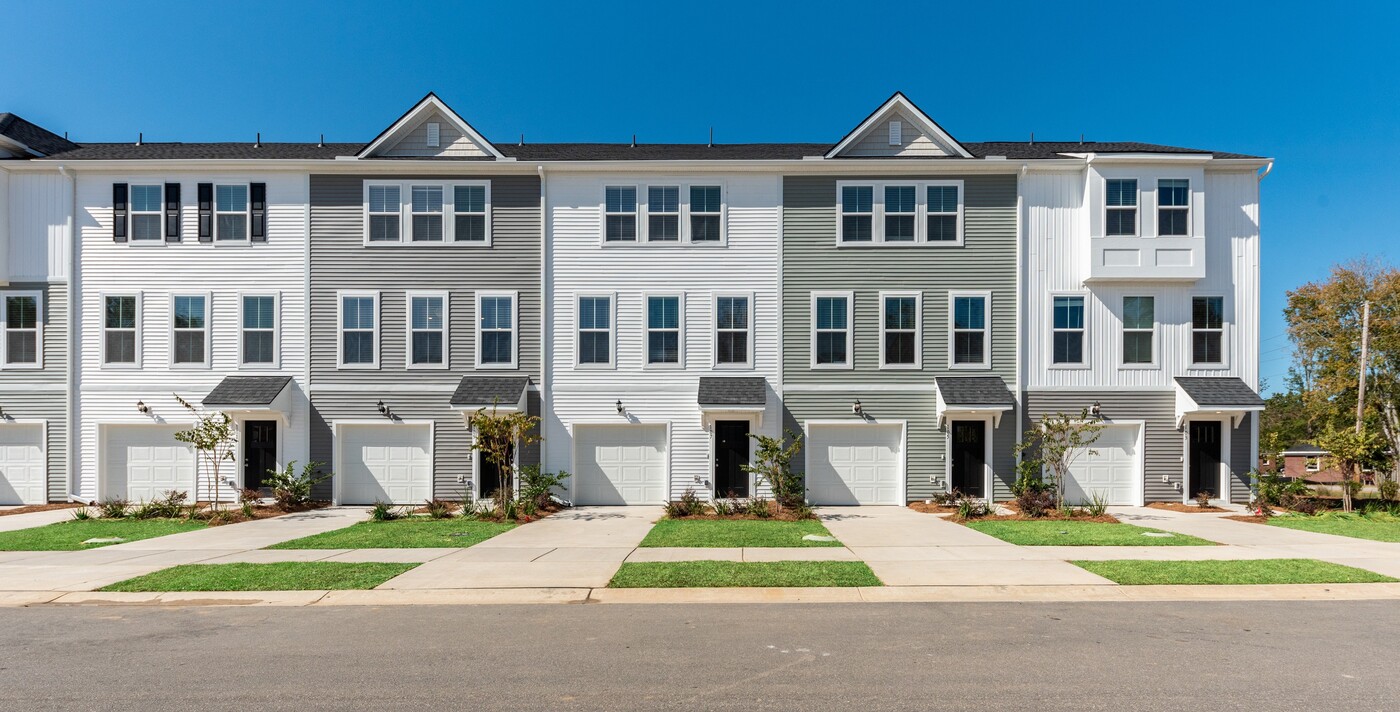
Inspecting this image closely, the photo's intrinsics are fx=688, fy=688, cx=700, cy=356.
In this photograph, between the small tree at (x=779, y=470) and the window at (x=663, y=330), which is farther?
the window at (x=663, y=330)

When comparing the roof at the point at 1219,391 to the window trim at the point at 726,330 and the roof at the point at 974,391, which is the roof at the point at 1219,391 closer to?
the roof at the point at 974,391

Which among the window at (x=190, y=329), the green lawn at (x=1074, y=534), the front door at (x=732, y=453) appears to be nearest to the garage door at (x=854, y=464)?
the front door at (x=732, y=453)

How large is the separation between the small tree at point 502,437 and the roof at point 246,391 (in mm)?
5045

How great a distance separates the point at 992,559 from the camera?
11.0 meters

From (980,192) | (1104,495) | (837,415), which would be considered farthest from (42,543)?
(1104,495)

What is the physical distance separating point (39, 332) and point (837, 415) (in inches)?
839

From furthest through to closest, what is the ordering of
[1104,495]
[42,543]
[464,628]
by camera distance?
[1104,495], [42,543], [464,628]

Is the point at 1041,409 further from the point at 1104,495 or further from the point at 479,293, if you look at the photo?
the point at 479,293

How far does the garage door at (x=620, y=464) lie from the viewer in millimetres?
18328

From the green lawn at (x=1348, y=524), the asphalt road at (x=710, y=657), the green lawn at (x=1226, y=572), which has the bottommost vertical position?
the green lawn at (x=1348, y=524)

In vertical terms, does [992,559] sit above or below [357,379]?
below

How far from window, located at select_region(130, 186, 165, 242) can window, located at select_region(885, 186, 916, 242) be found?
762 inches

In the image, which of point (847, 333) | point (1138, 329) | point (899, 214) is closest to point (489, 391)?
point (847, 333)

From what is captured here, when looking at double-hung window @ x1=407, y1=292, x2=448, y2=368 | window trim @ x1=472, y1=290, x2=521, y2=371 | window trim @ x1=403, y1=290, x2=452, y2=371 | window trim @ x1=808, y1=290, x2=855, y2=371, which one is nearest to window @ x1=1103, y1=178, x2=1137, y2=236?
window trim @ x1=808, y1=290, x2=855, y2=371
